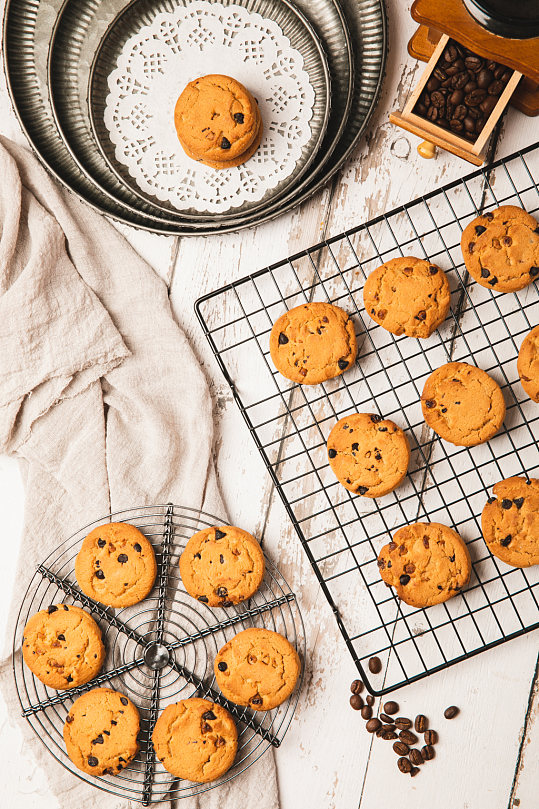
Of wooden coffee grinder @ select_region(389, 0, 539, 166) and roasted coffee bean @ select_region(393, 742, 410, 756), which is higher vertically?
wooden coffee grinder @ select_region(389, 0, 539, 166)

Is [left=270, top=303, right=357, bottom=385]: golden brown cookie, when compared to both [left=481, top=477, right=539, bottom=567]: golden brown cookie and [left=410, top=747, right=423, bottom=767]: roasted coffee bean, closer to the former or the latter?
[left=481, top=477, right=539, bottom=567]: golden brown cookie

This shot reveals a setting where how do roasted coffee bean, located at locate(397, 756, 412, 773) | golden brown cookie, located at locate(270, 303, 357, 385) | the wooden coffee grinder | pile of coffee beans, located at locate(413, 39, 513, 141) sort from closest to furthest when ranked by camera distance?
the wooden coffee grinder → pile of coffee beans, located at locate(413, 39, 513, 141) → golden brown cookie, located at locate(270, 303, 357, 385) → roasted coffee bean, located at locate(397, 756, 412, 773)

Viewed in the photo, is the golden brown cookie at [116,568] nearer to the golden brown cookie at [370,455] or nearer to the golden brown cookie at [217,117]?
the golden brown cookie at [370,455]

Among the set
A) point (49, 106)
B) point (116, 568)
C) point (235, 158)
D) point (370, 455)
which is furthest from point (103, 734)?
point (49, 106)

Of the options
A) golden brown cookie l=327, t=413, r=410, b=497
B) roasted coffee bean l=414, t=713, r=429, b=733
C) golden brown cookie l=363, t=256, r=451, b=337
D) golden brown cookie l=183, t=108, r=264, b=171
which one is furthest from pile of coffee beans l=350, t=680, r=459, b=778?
golden brown cookie l=183, t=108, r=264, b=171

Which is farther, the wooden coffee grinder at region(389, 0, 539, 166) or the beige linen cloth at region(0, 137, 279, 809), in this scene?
the beige linen cloth at region(0, 137, 279, 809)
